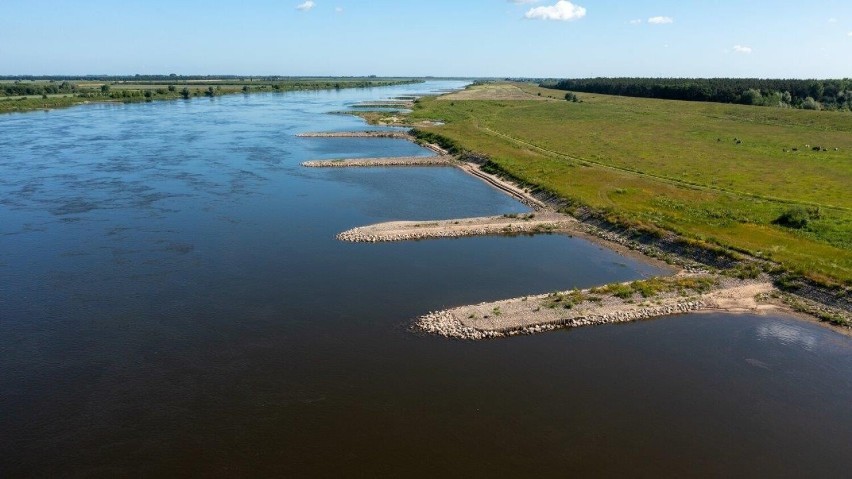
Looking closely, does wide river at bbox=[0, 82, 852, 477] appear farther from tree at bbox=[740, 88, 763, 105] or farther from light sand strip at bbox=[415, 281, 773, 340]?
tree at bbox=[740, 88, 763, 105]

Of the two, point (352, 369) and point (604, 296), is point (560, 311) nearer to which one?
point (604, 296)

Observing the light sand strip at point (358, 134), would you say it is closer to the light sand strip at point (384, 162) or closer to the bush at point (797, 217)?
the light sand strip at point (384, 162)

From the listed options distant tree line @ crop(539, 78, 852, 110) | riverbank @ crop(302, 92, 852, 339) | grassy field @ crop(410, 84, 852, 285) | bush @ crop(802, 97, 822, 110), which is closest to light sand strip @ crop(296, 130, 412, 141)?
grassy field @ crop(410, 84, 852, 285)

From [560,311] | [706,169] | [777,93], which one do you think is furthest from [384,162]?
[777,93]

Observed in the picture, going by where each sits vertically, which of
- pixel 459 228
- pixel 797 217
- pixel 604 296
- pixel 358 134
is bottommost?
pixel 604 296

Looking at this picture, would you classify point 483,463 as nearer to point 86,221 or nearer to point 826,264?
point 826,264
